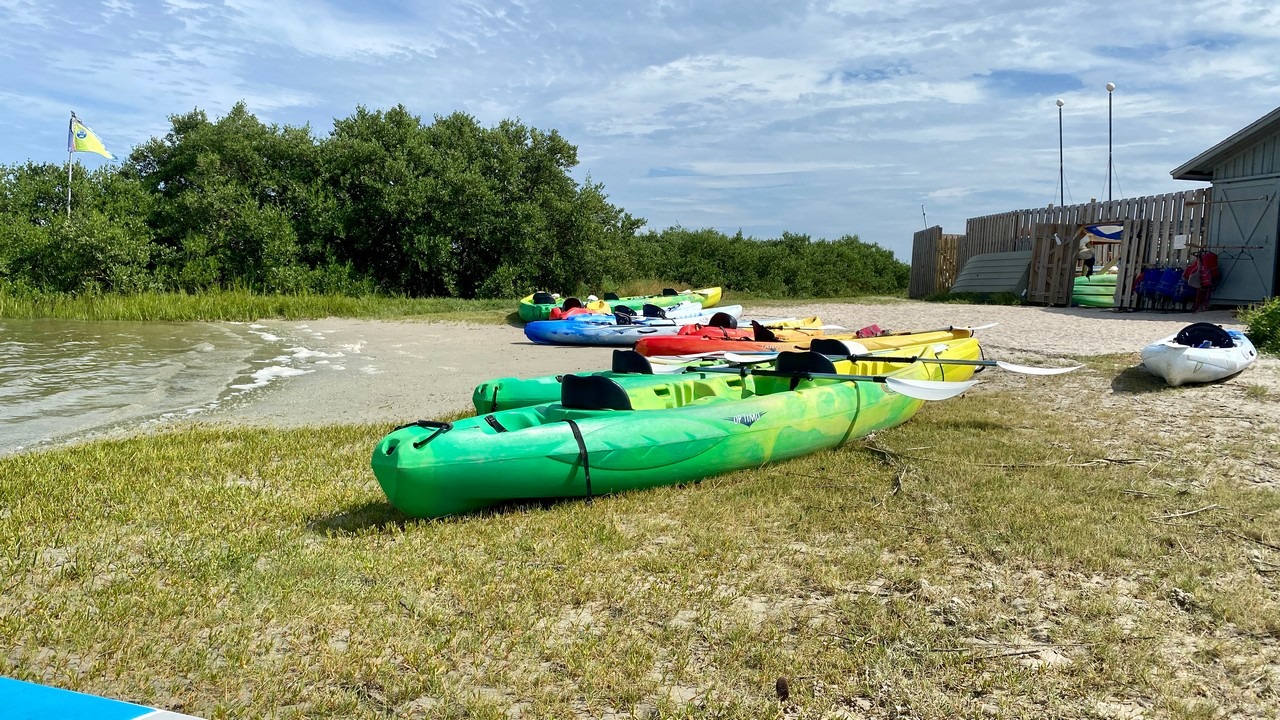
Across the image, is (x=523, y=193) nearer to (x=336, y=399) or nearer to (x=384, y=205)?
(x=384, y=205)

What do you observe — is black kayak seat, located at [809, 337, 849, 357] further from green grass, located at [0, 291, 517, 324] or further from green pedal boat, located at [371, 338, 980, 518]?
green grass, located at [0, 291, 517, 324]

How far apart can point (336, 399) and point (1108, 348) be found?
30.6ft

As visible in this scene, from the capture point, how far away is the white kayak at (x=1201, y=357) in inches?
323

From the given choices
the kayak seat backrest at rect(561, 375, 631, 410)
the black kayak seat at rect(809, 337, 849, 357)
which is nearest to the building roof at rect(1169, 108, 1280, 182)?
the black kayak seat at rect(809, 337, 849, 357)

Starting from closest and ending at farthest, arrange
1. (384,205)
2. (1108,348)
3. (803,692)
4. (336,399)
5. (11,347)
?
(803,692) → (336,399) → (1108,348) → (11,347) → (384,205)

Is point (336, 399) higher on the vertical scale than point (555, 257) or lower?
lower

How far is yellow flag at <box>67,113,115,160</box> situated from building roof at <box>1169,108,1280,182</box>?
83.2ft

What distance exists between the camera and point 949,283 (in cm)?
2297

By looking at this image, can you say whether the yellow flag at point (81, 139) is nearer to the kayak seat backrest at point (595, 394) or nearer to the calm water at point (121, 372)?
the calm water at point (121, 372)

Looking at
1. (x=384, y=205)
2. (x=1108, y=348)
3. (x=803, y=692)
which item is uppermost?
(x=384, y=205)

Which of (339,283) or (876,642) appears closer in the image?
(876,642)

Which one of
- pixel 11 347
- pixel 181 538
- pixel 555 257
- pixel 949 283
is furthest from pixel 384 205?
pixel 181 538

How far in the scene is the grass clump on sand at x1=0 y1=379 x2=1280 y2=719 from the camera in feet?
10.5

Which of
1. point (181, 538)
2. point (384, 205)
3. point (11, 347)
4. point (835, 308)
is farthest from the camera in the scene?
point (384, 205)
